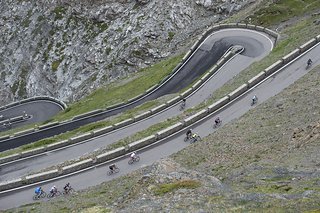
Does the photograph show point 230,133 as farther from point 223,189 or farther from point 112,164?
point 223,189

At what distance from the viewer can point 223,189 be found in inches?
955

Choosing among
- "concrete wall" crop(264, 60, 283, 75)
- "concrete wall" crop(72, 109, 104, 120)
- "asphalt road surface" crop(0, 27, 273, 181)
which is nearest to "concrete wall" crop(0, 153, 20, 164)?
"asphalt road surface" crop(0, 27, 273, 181)

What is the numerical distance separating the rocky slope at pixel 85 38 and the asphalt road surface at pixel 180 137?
1124 inches

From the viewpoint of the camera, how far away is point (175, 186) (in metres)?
24.6

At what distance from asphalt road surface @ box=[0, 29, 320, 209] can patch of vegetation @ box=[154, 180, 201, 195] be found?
13152 millimetres

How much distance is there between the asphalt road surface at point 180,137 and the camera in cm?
3641

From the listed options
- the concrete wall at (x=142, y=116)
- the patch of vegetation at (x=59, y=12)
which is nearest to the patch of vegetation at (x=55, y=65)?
the patch of vegetation at (x=59, y=12)

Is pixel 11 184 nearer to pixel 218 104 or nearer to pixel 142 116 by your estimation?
pixel 142 116

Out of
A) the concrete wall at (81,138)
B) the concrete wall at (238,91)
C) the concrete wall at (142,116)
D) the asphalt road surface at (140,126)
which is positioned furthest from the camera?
the concrete wall at (142,116)

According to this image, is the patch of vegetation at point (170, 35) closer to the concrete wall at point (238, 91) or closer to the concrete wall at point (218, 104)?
the concrete wall at point (238, 91)

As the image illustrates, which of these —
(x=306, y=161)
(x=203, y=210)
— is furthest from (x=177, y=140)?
(x=203, y=210)


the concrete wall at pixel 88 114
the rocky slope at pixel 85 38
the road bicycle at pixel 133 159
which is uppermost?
the rocky slope at pixel 85 38

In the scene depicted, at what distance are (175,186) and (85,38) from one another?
78.3m

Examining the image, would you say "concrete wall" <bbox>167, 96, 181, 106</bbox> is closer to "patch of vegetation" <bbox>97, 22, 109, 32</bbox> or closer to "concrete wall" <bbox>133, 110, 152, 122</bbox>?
"concrete wall" <bbox>133, 110, 152, 122</bbox>
